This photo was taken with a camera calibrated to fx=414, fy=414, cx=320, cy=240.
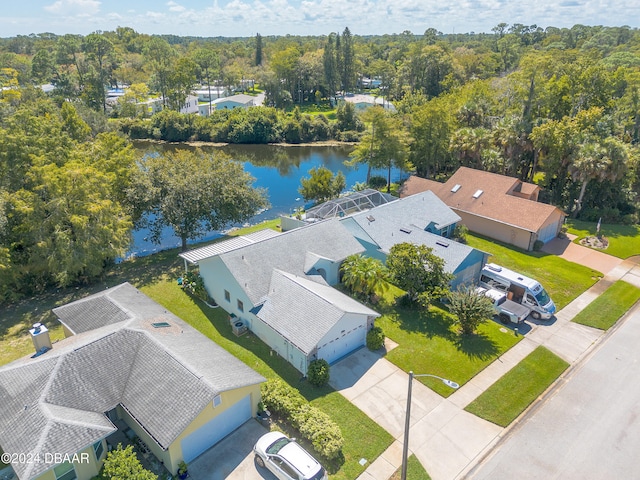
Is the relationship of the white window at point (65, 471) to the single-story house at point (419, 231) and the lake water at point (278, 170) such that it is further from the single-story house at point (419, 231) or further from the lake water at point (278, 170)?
the lake water at point (278, 170)

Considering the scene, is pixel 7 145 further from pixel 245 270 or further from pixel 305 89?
pixel 305 89

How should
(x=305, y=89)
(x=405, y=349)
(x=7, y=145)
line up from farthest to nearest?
(x=305, y=89)
(x=7, y=145)
(x=405, y=349)

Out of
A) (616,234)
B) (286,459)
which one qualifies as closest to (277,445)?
(286,459)

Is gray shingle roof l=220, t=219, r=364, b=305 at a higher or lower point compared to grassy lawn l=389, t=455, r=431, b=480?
higher

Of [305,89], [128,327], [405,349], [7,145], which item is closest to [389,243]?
[405,349]

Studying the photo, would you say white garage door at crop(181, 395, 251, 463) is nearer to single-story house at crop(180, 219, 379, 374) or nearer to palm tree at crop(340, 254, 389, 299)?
single-story house at crop(180, 219, 379, 374)

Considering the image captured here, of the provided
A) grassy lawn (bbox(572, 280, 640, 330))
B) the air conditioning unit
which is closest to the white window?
the air conditioning unit
